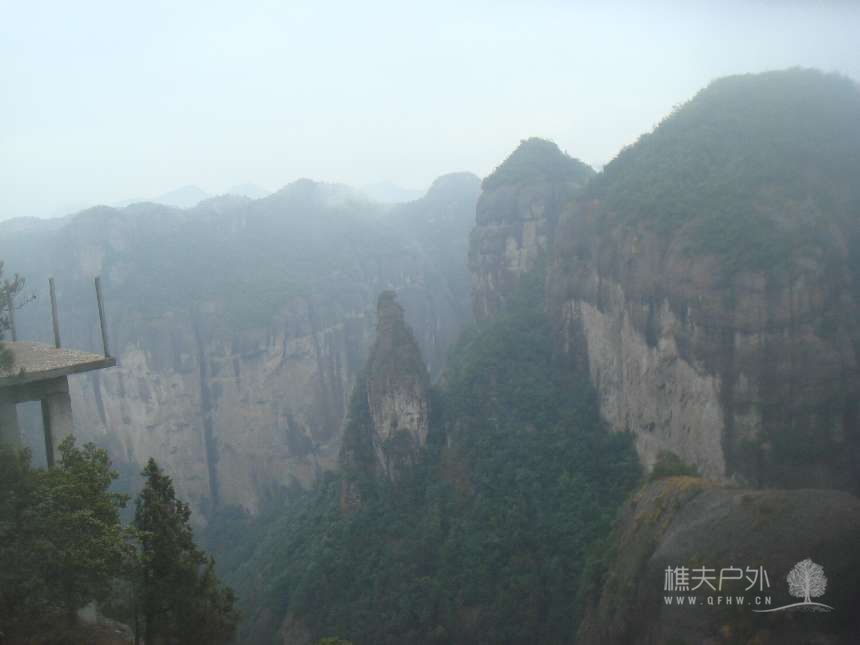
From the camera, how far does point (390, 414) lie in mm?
26531

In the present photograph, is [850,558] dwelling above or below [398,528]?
above

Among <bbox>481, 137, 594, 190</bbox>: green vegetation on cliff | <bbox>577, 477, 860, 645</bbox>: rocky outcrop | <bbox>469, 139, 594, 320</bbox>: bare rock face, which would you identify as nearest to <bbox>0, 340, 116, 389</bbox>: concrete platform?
<bbox>577, 477, 860, 645</bbox>: rocky outcrop

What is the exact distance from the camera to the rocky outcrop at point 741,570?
29.0ft

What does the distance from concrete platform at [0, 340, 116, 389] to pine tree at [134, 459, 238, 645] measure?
2.55m

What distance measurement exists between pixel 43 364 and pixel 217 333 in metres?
34.2

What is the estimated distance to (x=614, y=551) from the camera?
615 inches

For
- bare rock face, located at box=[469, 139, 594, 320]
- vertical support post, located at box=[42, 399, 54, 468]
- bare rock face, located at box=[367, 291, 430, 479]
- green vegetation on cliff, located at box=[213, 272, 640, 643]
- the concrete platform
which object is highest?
bare rock face, located at box=[469, 139, 594, 320]

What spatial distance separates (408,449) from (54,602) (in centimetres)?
1862

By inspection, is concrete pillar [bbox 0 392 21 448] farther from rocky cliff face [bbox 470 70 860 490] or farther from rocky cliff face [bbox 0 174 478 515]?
rocky cliff face [bbox 0 174 478 515]

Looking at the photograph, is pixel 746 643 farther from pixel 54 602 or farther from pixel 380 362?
pixel 380 362

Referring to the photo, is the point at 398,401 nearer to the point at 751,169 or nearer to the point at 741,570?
the point at 751,169

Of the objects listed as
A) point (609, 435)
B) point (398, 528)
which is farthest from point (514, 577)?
point (609, 435)

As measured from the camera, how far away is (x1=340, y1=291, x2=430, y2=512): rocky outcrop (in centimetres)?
2634

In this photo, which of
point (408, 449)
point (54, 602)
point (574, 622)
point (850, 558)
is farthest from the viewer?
point (408, 449)
